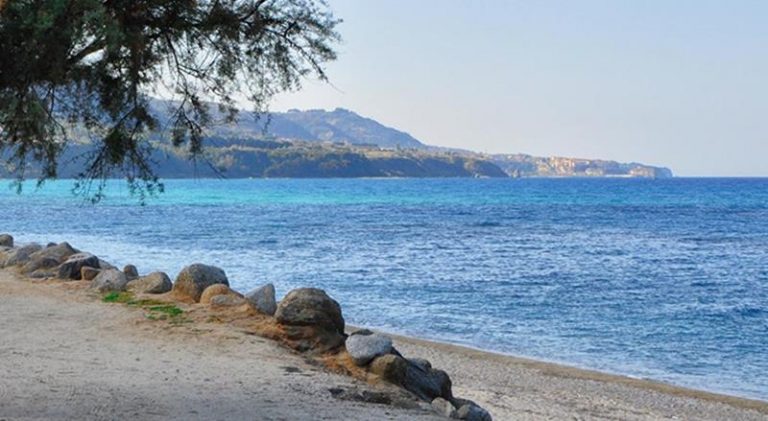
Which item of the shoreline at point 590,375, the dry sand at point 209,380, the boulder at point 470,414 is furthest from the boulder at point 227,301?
the shoreline at point 590,375

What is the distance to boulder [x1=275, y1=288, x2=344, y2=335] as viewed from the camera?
492 inches

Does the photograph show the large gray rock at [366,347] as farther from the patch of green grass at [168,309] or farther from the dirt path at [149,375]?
the patch of green grass at [168,309]

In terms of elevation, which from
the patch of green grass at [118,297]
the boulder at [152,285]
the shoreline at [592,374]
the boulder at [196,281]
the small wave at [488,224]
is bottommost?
the small wave at [488,224]

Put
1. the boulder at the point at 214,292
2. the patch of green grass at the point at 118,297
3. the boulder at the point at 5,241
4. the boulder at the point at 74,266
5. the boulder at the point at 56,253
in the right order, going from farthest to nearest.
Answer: the boulder at the point at 5,241
the boulder at the point at 56,253
the boulder at the point at 74,266
the patch of green grass at the point at 118,297
the boulder at the point at 214,292

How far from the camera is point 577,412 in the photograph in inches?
529

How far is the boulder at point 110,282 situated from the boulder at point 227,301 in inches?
107

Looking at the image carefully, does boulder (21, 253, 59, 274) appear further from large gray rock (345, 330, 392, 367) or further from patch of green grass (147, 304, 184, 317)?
large gray rock (345, 330, 392, 367)

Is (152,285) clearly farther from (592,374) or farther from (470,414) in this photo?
(592,374)

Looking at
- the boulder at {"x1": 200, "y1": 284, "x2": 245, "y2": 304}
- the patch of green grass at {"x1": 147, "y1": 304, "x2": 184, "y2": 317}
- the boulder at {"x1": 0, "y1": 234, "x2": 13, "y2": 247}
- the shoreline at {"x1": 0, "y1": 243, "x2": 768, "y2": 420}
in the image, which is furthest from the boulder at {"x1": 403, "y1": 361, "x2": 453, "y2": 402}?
the boulder at {"x1": 0, "y1": 234, "x2": 13, "y2": 247}

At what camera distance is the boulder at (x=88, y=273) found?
17781 mm

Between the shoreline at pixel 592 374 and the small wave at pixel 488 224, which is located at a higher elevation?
the shoreline at pixel 592 374

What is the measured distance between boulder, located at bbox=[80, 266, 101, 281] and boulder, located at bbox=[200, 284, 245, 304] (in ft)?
13.3

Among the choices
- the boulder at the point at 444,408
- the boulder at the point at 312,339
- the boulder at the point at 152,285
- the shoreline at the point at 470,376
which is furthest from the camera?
the boulder at the point at 152,285

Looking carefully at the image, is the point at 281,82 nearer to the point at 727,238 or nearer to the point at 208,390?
the point at 208,390
